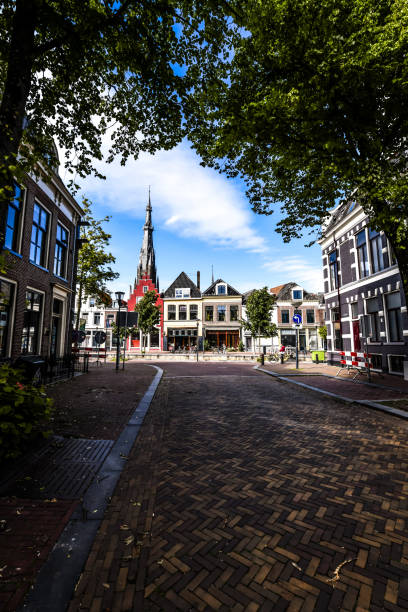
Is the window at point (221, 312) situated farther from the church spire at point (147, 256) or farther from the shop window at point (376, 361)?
the shop window at point (376, 361)

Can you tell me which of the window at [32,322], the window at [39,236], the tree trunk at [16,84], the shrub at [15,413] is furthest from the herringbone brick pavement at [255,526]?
the window at [39,236]

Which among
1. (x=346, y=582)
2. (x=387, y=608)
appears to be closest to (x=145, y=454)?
(x=346, y=582)

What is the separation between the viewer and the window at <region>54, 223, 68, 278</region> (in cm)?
1410

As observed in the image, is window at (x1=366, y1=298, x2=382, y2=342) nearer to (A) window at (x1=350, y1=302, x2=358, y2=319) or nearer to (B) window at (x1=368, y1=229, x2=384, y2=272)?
(A) window at (x1=350, y1=302, x2=358, y2=319)

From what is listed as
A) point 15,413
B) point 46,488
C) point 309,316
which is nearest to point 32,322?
point 15,413

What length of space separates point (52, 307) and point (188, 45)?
37.2 ft

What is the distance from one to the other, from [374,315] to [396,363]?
2.77 metres

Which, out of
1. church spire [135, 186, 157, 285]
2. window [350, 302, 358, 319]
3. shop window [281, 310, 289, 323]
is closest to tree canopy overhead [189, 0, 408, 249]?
window [350, 302, 358, 319]

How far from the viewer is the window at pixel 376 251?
13930 mm

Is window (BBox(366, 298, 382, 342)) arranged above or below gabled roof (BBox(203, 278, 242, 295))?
below

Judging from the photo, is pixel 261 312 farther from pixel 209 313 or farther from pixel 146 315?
pixel 209 313

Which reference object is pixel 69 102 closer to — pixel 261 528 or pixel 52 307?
pixel 261 528

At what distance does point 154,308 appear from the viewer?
31.8m

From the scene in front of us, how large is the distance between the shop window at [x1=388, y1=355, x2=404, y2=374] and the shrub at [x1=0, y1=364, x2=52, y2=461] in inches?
553
